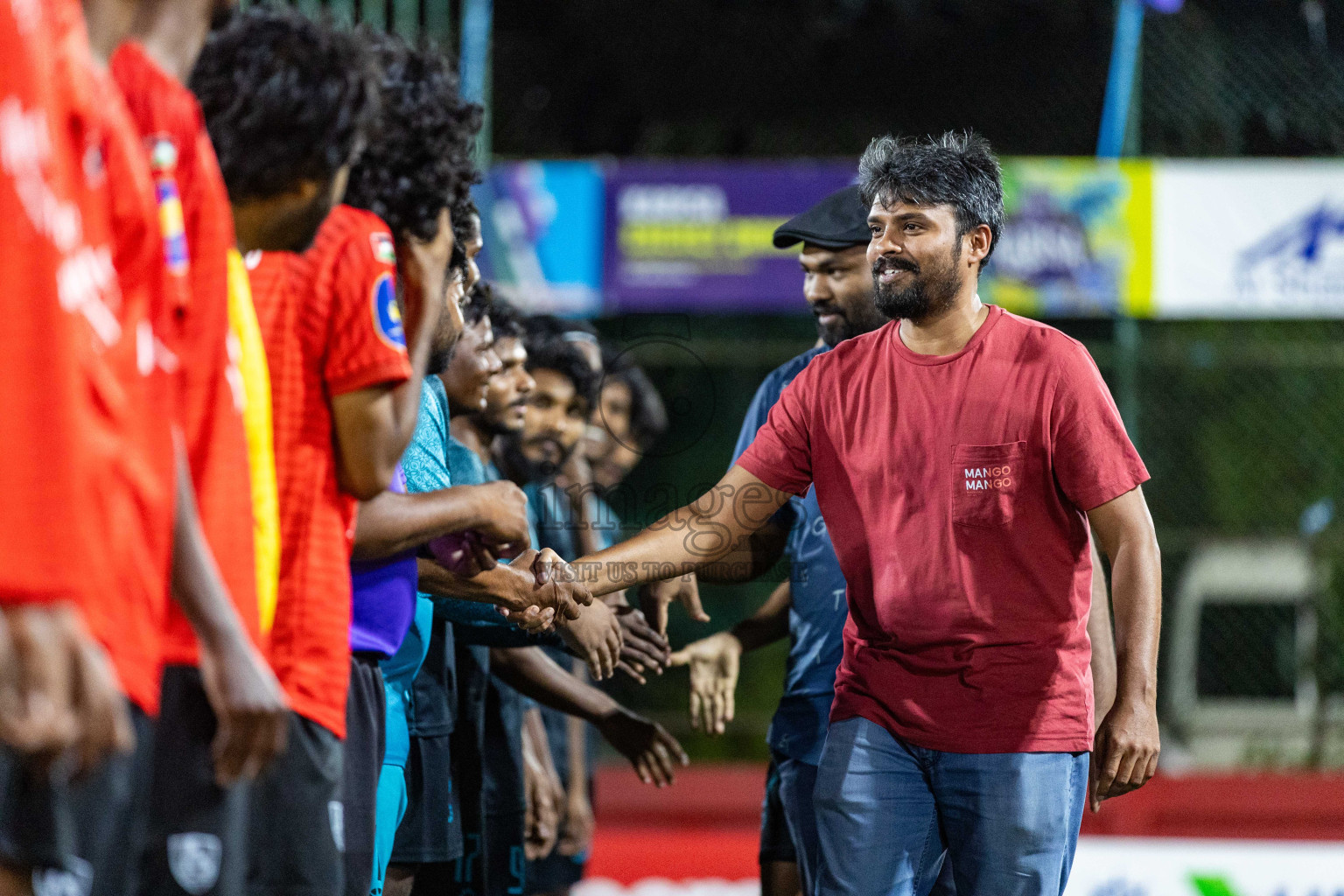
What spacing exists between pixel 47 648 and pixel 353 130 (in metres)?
0.95

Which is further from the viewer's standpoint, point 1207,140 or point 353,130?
point 1207,140

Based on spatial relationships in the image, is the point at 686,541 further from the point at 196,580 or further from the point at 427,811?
the point at 196,580

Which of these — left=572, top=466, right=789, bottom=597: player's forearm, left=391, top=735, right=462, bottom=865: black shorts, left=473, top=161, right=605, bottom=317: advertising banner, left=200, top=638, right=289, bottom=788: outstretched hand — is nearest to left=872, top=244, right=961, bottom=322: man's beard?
left=572, top=466, right=789, bottom=597: player's forearm

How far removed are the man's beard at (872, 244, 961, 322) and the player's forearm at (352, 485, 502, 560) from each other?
1.25 meters

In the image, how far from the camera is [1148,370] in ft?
34.8

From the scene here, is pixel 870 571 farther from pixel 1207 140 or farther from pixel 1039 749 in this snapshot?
pixel 1207 140

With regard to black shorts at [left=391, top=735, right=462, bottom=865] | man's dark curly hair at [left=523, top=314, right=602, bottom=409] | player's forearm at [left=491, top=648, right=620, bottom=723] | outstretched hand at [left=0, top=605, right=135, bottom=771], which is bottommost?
black shorts at [left=391, top=735, right=462, bottom=865]

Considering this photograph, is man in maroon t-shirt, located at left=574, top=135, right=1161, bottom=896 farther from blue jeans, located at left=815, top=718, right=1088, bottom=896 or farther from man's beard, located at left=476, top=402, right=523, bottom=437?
man's beard, located at left=476, top=402, right=523, bottom=437

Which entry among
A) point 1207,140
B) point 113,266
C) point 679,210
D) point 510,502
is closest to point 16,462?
point 113,266

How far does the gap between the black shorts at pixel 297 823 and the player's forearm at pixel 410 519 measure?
43 cm

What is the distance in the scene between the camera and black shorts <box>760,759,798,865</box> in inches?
159

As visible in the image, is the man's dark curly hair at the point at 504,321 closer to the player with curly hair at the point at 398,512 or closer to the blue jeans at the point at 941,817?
the player with curly hair at the point at 398,512

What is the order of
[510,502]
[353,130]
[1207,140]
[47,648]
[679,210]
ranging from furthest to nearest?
[1207,140] < [679,210] < [510,502] < [353,130] < [47,648]

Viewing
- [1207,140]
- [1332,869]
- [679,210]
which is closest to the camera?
[1332,869]
